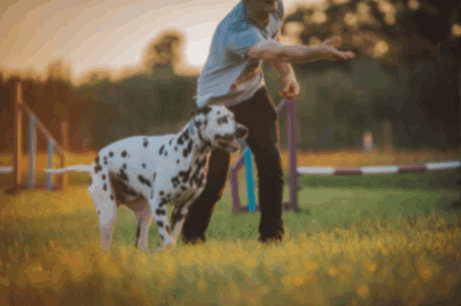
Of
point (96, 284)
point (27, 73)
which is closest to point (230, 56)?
point (96, 284)

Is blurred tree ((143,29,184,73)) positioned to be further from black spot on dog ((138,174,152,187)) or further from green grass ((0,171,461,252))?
black spot on dog ((138,174,152,187))

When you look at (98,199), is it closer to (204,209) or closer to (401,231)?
(204,209)

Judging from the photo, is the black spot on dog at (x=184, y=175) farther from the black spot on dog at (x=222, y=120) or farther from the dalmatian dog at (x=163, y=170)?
the black spot on dog at (x=222, y=120)

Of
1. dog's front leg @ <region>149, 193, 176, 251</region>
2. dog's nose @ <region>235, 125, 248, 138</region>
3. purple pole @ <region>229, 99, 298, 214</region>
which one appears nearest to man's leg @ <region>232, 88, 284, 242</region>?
dog's nose @ <region>235, 125, 248, 138</region>

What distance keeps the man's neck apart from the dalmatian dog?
27.7 inches

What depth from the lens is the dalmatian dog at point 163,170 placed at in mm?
2953

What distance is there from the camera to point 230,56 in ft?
9.80

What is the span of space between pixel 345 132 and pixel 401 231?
10678 mm

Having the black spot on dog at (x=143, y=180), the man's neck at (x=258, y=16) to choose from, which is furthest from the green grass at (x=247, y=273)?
the man's neck at (x=258, y=16)

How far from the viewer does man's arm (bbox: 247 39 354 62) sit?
2475mm

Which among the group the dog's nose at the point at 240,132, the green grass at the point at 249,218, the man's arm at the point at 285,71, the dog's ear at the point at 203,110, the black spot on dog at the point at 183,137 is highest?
the man's arm at the point at 285,71

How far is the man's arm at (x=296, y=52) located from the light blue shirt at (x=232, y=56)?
3.9 inches

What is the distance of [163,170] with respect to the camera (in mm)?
3039

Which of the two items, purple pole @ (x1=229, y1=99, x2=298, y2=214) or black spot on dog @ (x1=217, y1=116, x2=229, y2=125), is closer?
black spot on dog @ (x1=217, y1=116, x2=229, y2=125)
